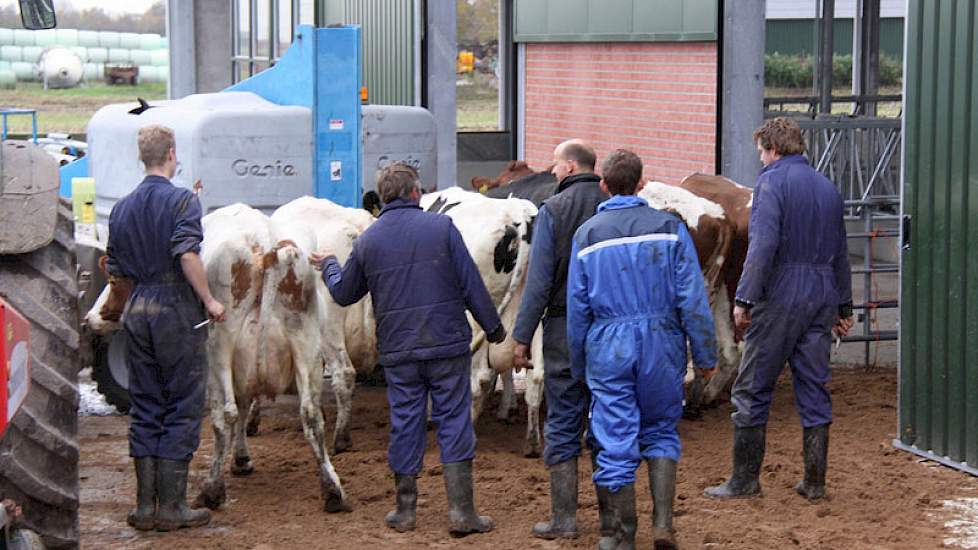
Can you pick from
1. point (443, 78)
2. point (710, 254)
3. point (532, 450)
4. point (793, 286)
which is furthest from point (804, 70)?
point (793, 286)

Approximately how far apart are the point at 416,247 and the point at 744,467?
89.5 inches

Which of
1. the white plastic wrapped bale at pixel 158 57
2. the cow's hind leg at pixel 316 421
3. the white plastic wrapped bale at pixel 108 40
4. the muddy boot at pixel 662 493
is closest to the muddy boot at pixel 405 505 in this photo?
the cow's hind leg at pixel 316 421

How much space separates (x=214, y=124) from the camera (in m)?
11.1

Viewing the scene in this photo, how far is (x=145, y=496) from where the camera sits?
7250mm

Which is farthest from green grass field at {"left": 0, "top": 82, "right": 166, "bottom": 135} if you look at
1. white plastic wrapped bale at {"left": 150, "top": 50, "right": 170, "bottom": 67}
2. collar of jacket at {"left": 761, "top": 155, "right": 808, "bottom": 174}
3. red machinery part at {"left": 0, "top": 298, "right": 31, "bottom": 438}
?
red machinery part at {"left": 0, "top": 298, "right": 31, "bottom": 438}

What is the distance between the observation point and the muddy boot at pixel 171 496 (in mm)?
7184

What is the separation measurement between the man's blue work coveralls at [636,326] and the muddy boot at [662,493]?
2.1 inches

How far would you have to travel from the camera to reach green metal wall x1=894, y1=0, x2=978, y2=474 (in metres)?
8.20

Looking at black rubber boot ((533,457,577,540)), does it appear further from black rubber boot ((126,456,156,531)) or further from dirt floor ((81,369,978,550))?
black rubber boot ((126,456,156,531))

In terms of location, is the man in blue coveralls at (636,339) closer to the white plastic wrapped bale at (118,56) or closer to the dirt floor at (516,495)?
the dirt floor at (516,495)

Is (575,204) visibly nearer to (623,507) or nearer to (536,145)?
(623,507)

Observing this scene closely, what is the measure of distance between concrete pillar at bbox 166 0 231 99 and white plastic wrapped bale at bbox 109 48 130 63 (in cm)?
3163

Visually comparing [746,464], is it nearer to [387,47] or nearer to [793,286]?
[793,286]

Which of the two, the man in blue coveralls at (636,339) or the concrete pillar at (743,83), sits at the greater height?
the concrete pillar at (743,83)
